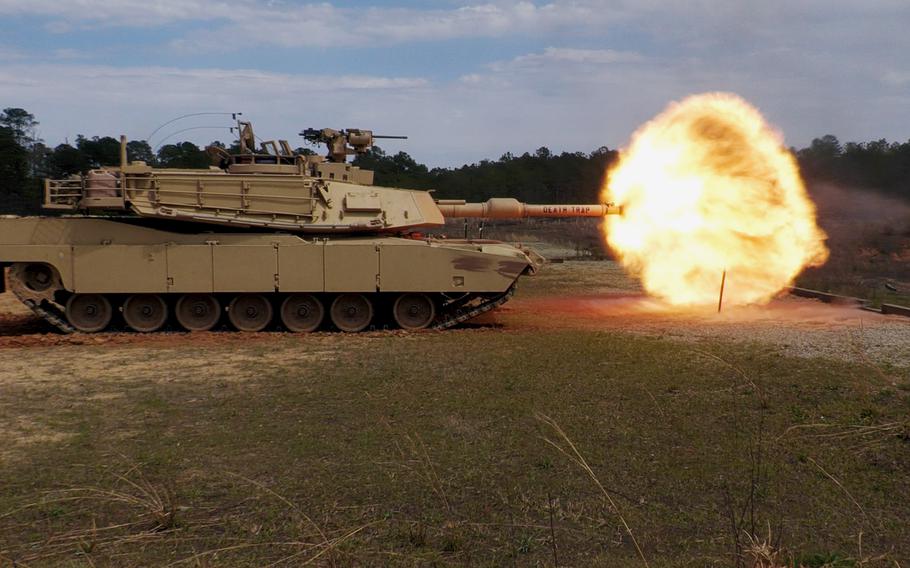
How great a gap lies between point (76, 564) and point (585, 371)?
7.46 metres

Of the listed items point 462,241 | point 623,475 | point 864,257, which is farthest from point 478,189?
point 623,475

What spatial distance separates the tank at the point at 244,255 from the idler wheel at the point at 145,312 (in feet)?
0.07

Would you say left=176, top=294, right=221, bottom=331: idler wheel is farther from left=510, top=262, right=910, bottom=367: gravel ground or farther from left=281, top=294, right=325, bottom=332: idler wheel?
left=510, top=262, right=910, bottom=367: gravel ground

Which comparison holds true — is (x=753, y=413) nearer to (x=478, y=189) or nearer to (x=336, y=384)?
(x=336, y=384)

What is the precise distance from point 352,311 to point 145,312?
4216 mm

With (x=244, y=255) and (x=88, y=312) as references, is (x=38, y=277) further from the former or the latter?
(x=244, y=255)

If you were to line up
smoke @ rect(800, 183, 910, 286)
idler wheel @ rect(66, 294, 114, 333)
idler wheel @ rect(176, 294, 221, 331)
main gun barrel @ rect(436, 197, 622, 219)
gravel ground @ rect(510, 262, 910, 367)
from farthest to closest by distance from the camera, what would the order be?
1. smoke @ rect(800, 183, 910, 286)
2. main gun barrel @ rect(436, 197, 622, 219)
3. idler wheel @ rect(176, 294, 221, 331)
4. idler wheel @ rect(66, 294, 114, 333)
5. gravel ground @ rect(510, 262, 910, 367)

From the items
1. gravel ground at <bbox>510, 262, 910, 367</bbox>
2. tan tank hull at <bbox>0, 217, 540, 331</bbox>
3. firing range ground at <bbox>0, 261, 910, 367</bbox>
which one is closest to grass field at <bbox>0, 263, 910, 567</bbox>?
gravel ground at <bbox>510, 262, 910, 367</bbox>

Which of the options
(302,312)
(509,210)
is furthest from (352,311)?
(509,210)

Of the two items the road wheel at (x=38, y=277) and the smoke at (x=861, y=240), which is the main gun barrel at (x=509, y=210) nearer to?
the road wheel at (x=38, y=277)

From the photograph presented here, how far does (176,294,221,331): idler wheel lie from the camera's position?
15.5 metres

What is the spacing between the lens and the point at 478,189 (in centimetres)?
5606

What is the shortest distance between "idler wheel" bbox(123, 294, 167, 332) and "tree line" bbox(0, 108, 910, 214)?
4866mm

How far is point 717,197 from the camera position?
61.7 ft
